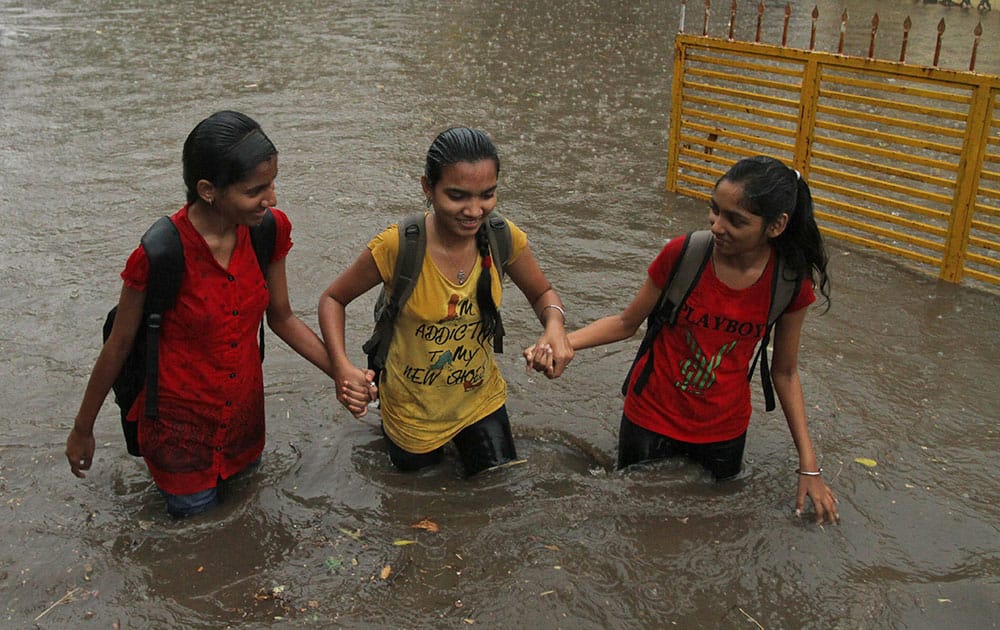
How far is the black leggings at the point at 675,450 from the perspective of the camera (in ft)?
13.0

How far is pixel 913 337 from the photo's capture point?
232 inches

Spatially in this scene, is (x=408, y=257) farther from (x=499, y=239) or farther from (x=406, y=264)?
(x=499, y=239)

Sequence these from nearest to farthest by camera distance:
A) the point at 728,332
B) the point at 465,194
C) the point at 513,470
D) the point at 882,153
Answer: the point at 465,194
the point at 728,332
the point at 513,470
the point at 882,153

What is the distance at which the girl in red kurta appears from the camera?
3.23 metres

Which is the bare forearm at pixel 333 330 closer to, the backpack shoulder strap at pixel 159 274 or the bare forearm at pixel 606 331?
the backpack shoulder strap at pixel 159 274

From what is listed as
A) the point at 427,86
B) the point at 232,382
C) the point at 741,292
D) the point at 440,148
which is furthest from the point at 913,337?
the point at 427,86

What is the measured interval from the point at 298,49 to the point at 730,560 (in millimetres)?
13699

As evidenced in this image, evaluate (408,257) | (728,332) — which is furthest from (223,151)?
(728,332)

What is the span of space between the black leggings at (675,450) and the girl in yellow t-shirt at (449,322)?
1.77ft

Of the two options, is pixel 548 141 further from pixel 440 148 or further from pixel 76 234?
pixel 440 148

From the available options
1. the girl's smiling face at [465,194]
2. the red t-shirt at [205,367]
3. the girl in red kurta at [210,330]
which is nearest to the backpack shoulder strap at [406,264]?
the girl's smiling face at [465,194]

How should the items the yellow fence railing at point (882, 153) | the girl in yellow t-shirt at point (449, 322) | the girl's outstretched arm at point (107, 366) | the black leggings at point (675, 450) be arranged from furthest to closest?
the yellow fence railing at point (882, 153)
the black leggings at point (675, 450)
the girl in yellow t-shirt at point (449, 322)
the girl's outstretched arm at point (107, 366)

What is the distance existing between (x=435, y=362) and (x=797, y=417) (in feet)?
5.02

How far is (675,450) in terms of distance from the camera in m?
4.05
